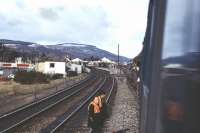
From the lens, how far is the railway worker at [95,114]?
12.6 meters

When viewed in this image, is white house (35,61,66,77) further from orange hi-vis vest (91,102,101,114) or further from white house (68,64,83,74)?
orange hi-vis vest (91,102,101,114)

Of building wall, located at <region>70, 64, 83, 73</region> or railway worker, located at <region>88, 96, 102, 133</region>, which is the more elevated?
building wall, located at <region>70, 64, 83, 73</region>

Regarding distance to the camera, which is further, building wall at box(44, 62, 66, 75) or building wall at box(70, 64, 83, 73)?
building wall at box(70, 64, 83, 73)

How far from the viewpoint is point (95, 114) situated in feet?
42.3

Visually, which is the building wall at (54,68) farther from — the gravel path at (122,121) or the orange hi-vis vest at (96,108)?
the orange hi-vis vest at (96,108)

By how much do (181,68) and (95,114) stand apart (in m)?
9.28

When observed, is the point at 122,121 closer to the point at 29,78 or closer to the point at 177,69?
the point at 177,69

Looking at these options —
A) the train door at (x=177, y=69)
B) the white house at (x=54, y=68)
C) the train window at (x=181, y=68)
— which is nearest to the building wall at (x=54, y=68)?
the white house at (x=54, y=68)

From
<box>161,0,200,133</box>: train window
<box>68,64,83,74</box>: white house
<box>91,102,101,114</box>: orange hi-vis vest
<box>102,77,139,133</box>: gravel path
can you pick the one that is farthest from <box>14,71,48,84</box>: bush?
<box>161,0,200,133</box>: train window

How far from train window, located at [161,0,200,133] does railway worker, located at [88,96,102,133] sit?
847 cm

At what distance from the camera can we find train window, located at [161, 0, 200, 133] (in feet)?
10.8

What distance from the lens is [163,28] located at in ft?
14.0

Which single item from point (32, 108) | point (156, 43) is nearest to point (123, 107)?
point (32, 108)

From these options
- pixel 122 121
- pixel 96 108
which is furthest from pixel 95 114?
pixel 122 121
